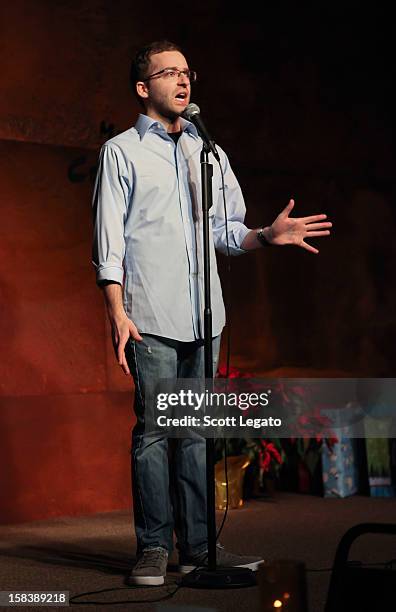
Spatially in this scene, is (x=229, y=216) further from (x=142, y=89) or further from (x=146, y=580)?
(x=146, y=580)

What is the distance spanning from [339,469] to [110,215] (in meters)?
2.20

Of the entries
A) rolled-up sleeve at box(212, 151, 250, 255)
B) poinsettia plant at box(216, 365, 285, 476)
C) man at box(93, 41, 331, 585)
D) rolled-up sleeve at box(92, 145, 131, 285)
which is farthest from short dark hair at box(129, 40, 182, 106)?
poinsettia plant at box(216, 365, 285, 476)

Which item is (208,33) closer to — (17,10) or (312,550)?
(17,10)

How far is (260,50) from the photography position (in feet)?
16.4

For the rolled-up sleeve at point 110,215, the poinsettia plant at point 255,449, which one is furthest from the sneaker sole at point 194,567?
the poinsettia plant at point 255,449

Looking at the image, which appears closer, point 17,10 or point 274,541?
point 274,541

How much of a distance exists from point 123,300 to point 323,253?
2470 millimetres

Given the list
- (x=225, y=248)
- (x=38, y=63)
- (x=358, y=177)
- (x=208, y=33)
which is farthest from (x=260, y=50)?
(x=225, y=248)

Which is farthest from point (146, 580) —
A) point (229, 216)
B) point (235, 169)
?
point (235, 169)

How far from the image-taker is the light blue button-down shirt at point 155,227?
9.17ft

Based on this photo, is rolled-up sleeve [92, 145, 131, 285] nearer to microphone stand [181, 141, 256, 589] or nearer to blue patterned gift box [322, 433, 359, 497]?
microphone stand [181, 141, 256, 589]

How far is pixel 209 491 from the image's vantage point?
8.49 ft

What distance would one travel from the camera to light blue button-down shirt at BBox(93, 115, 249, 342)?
2.79 metres

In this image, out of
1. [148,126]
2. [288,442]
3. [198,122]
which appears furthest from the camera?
[288,442]
